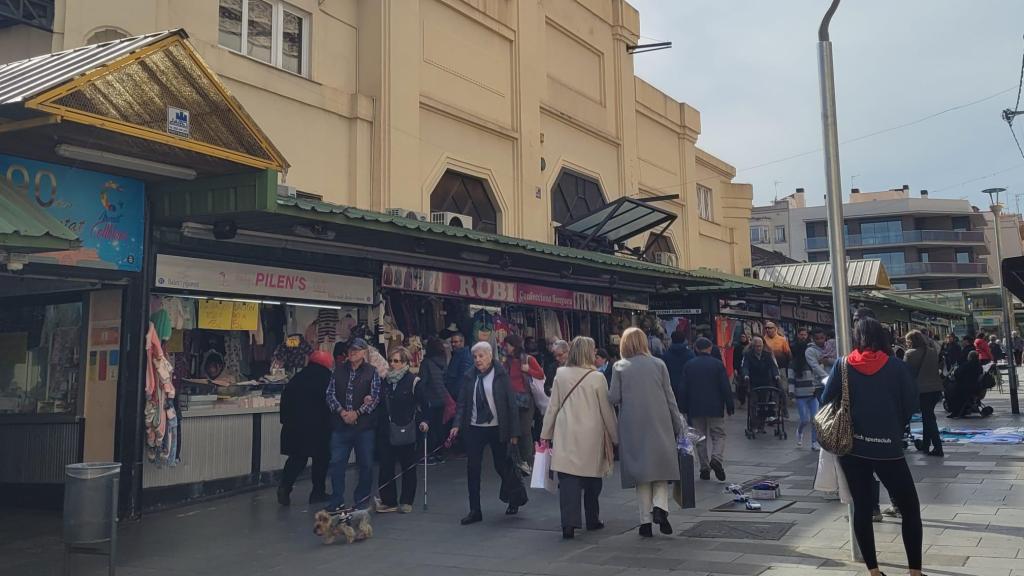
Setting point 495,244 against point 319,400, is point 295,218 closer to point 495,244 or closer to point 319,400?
point 319,400

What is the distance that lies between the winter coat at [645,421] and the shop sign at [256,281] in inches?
185

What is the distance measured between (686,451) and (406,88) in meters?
9.68

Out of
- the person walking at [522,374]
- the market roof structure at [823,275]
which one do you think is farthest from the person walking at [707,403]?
the market roof structure at [823,275]

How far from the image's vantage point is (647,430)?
7.64 metres

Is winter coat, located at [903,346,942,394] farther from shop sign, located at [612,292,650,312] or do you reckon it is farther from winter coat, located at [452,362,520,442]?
shop sign, located at [612,292,650,312]

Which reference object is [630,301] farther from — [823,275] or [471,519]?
[823,275]

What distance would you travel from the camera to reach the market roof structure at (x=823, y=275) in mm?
29156

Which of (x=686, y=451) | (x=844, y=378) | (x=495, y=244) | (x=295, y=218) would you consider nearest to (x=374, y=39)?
(x=495, y=244)

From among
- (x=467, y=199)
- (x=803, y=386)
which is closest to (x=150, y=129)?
(x=803, y=386)

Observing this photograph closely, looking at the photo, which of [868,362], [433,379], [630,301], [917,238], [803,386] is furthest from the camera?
[917,238]

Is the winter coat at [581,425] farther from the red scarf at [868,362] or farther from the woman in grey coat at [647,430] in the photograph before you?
the red scarf at [868,362]

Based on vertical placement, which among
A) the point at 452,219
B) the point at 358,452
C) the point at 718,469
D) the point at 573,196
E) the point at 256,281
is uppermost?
the point at 573,196

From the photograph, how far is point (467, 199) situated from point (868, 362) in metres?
12.5

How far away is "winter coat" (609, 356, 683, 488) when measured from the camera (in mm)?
7570
